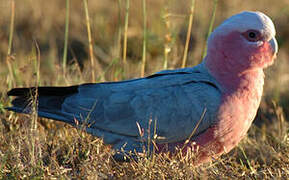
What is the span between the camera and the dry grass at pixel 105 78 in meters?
2.96

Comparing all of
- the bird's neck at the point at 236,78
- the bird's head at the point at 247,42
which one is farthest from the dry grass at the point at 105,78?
the bird's head at the point at 247,42

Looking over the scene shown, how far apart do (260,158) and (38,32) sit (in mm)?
4230

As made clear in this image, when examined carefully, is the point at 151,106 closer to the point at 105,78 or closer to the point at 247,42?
the point at 247,42

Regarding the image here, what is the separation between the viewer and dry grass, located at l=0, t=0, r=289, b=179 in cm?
296

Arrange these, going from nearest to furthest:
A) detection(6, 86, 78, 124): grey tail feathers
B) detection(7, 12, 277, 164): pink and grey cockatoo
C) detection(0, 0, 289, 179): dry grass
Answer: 1. detection(0, 0, 289, 179): dry grass
2. detection(7, 12, 277, 164): pink and grey cockatoo
3. detection(6, 86, 78, 124): grey tail feathers

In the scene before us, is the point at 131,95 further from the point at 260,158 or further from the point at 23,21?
the point at 23,21

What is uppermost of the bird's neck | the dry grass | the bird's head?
the bird's head

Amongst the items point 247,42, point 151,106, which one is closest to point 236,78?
point 247,42

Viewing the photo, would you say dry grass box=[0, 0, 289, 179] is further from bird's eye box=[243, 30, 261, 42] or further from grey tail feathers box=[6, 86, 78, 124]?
bird's eye box=[243, 30, 261, 42]

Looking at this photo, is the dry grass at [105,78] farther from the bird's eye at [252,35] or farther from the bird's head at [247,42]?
the bird's eye at [252,35]

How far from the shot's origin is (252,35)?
3254mm

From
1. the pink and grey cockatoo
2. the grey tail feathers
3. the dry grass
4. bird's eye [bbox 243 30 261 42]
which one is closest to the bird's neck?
the pink and grey cockatoo

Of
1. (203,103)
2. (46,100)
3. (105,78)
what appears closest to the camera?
(203,103)

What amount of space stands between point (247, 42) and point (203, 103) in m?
0.51
